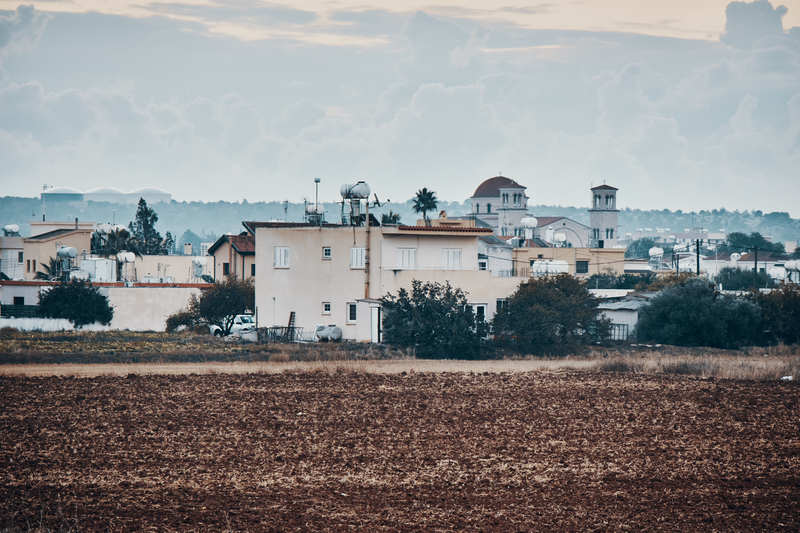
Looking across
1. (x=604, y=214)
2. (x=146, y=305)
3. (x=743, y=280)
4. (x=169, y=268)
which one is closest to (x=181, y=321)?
(x=146, y=305)

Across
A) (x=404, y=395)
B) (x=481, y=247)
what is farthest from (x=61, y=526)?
(x=481, y=247)

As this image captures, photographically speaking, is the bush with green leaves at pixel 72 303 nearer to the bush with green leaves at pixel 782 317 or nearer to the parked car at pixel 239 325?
the parked car at pixel 239 325

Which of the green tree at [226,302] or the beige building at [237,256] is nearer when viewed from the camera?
the green tree at [226,302]

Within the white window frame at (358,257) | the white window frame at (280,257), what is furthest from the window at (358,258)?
the white window frame at (280,257)

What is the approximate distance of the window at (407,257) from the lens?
5725cm

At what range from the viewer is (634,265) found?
4705 inches

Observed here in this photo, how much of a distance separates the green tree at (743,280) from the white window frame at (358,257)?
4274cm

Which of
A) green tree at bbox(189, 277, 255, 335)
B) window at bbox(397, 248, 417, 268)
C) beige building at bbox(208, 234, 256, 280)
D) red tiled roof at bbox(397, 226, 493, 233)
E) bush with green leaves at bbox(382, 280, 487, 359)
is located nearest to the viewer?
bush with green leaves at bbox(382, 280, 487, 359)

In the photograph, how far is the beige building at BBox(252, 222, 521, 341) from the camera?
56.5 metres

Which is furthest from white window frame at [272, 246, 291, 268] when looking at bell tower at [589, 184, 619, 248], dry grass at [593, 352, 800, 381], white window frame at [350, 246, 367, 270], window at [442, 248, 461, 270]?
bell tower at [589, 184, 619, 248]

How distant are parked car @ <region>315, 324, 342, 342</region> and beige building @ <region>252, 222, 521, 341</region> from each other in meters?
0.64

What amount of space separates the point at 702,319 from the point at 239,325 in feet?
86.7

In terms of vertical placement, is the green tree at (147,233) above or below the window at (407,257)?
above

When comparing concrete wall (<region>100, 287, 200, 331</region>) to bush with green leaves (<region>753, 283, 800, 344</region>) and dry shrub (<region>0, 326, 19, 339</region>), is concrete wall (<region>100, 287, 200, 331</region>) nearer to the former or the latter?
dry shrub (<region>0, 326, 19, 339</region>)
